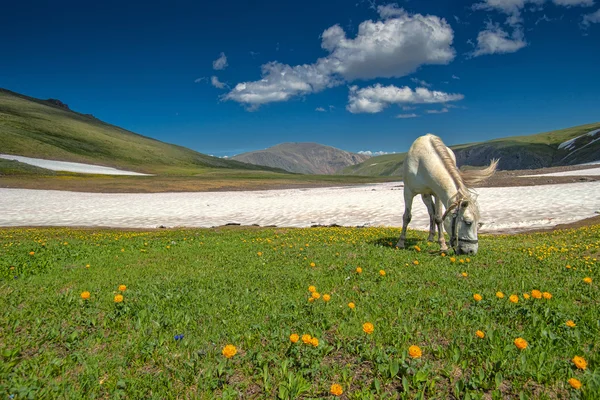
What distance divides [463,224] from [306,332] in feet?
21.8

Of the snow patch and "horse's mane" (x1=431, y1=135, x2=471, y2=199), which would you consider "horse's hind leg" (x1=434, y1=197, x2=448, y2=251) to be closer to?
"horse's mane" (x1=431, y1=135, x2=471, y2=199)

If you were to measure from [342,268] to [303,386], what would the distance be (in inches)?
198

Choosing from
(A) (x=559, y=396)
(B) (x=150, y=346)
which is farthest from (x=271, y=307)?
(A) (x=559, y=396)

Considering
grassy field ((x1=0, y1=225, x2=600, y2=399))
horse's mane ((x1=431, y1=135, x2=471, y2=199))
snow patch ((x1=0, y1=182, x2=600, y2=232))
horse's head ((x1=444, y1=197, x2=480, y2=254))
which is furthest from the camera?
snow patch ((x1=0, y1=182, x2=600, y2=232))

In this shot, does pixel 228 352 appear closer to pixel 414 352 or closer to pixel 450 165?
pixel 414 352

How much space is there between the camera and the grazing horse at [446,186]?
31.1ft

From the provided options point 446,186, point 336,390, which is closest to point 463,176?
point 446,186

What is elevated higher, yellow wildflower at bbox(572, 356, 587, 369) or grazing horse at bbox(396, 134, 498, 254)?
grazing horse at bbox(396, 134, 498, 254)

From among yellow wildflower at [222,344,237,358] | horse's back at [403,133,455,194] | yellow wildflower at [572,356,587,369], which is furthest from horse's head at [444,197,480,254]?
yellow wildflower at [222,344,237,358]

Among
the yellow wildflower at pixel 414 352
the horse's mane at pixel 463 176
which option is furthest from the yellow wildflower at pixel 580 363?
the horse's mane at pixel 463 176

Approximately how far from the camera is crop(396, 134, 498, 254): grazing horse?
31.1 ft

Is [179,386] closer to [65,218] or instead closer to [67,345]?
[67,345]

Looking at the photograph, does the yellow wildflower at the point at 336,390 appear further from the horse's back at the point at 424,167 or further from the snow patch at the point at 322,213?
the snow patch at the point at 322,213

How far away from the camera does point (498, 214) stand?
84.5 feet
